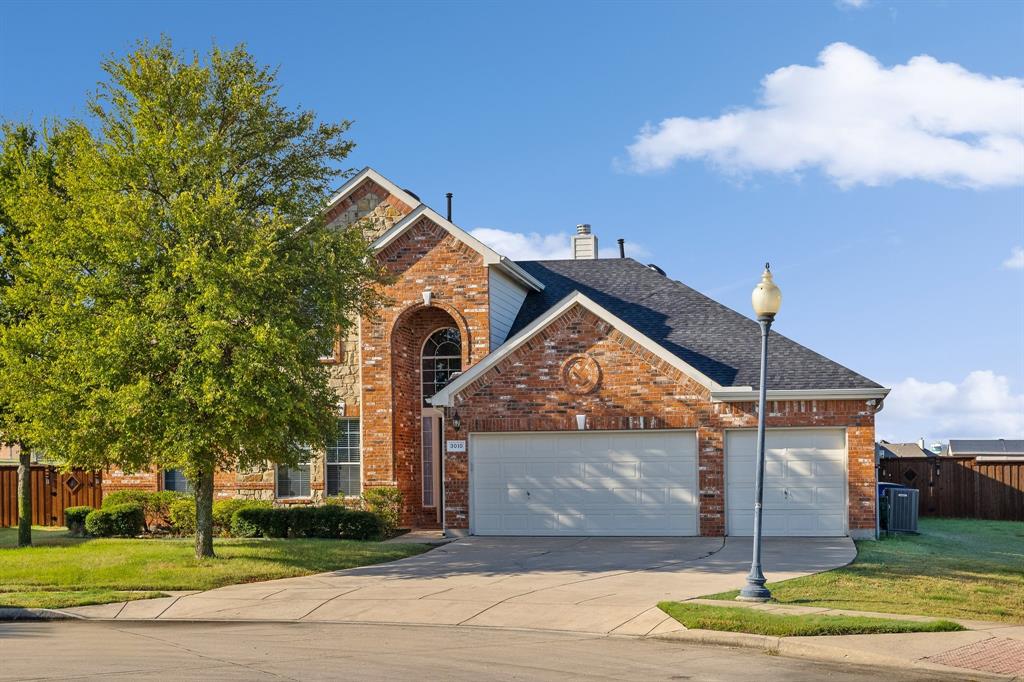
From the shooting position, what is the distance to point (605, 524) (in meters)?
23.8

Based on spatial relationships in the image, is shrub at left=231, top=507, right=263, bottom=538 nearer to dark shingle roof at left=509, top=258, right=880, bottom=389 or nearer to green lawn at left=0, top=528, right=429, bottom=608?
green lawn at left=0, top=528, right=429, bottom=608

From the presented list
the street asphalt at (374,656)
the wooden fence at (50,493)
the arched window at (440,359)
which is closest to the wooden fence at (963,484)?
the arched window at (440,359)

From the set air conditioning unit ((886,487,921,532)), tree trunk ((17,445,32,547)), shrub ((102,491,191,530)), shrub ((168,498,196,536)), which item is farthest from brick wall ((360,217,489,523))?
air conditioning unit ((886,487,921,532))

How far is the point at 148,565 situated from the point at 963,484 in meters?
24.4

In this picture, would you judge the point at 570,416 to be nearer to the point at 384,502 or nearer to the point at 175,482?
the point at 384,502

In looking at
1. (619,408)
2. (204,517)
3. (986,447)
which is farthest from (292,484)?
(986,447)

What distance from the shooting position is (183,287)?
19.5 m

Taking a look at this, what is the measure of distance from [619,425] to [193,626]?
11500 millimetres

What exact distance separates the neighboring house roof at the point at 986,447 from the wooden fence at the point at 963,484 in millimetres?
9704

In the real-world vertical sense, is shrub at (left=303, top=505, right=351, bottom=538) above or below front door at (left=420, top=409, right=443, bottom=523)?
below

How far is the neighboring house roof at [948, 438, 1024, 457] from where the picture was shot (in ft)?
140

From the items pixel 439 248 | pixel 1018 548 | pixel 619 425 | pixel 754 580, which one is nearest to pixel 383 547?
pixel 619 425

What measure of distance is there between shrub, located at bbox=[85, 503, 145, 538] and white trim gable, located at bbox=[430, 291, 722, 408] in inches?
309

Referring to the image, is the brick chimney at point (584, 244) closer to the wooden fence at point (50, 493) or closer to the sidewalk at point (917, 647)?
the wooden fence at point (50, 493)
